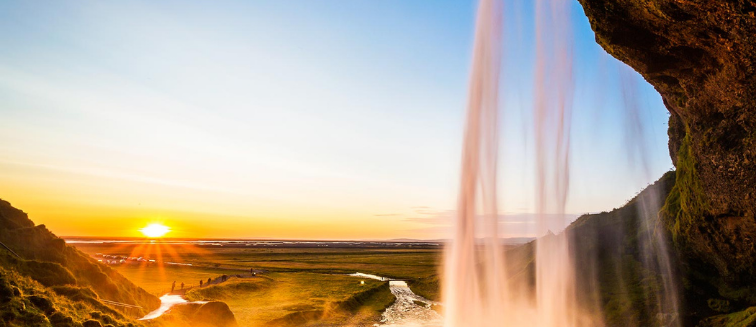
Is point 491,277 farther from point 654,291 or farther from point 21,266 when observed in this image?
point 21,266

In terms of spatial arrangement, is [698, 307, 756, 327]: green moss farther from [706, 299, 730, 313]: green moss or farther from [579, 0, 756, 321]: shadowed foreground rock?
[579, 0, 756, 321]: shadowed foreground rock

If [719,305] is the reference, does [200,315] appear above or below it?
below

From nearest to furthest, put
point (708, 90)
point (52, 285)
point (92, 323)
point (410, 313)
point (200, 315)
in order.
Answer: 1. point (92, 323)
2. point (52, 285)
3. point (708, 90)
4. point (200, 315)
5. point (410, 313)

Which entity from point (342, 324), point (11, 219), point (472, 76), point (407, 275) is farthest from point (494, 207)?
point (407, 275)

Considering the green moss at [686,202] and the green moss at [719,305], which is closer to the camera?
the green moss at [719,305]

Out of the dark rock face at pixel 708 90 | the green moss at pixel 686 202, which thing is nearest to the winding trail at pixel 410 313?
the green moss at pixel 686 202

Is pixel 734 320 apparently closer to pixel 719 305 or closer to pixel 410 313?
pixel 719 305

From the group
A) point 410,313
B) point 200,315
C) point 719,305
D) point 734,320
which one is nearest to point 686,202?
point 719,305

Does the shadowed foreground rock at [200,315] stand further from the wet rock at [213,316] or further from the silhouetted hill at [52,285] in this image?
the silhouetted hill at [52,285]

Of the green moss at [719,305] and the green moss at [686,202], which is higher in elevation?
the green moss at [686,202]
